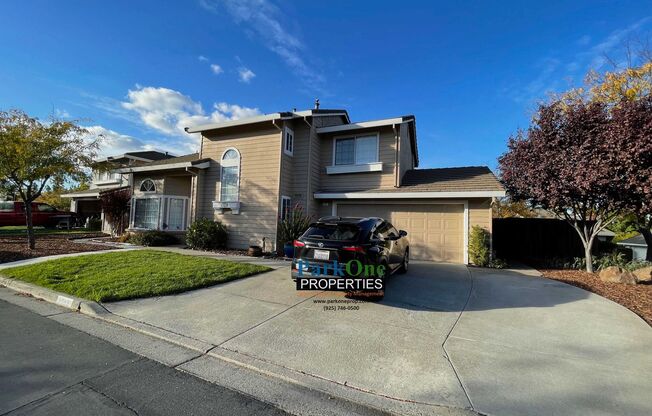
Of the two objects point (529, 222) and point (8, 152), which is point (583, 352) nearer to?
point (529, 222)

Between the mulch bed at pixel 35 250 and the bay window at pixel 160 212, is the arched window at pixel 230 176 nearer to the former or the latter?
the bay window at pixel 160 212

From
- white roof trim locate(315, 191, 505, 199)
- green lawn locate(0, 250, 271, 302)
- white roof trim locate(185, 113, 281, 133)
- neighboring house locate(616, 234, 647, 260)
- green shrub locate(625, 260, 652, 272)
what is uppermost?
white roof trim locate(185, 113, 281, 133)

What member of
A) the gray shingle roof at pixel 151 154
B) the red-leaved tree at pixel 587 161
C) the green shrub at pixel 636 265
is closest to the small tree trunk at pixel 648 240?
the green shrub at pixel 636 265

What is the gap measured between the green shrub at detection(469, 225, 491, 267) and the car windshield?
6635 millimetres

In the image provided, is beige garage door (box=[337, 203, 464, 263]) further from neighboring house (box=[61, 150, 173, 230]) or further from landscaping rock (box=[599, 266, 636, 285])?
neighboring house (box=[61, 150, 173, 230])

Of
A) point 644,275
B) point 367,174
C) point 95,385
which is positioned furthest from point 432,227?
point 95,385

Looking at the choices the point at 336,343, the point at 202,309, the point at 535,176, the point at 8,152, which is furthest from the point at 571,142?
the point at 8,152

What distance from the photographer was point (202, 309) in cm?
538

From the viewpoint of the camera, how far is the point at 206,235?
1215 centimetres

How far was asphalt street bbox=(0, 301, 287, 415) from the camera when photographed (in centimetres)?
272

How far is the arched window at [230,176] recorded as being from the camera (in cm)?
1306

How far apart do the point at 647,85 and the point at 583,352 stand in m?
16.9

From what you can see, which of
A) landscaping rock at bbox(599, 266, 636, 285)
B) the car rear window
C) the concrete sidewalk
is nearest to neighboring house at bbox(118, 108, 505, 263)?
landscaping rock at bbox(599, 266, 636, 285)

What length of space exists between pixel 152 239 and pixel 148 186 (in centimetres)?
319
